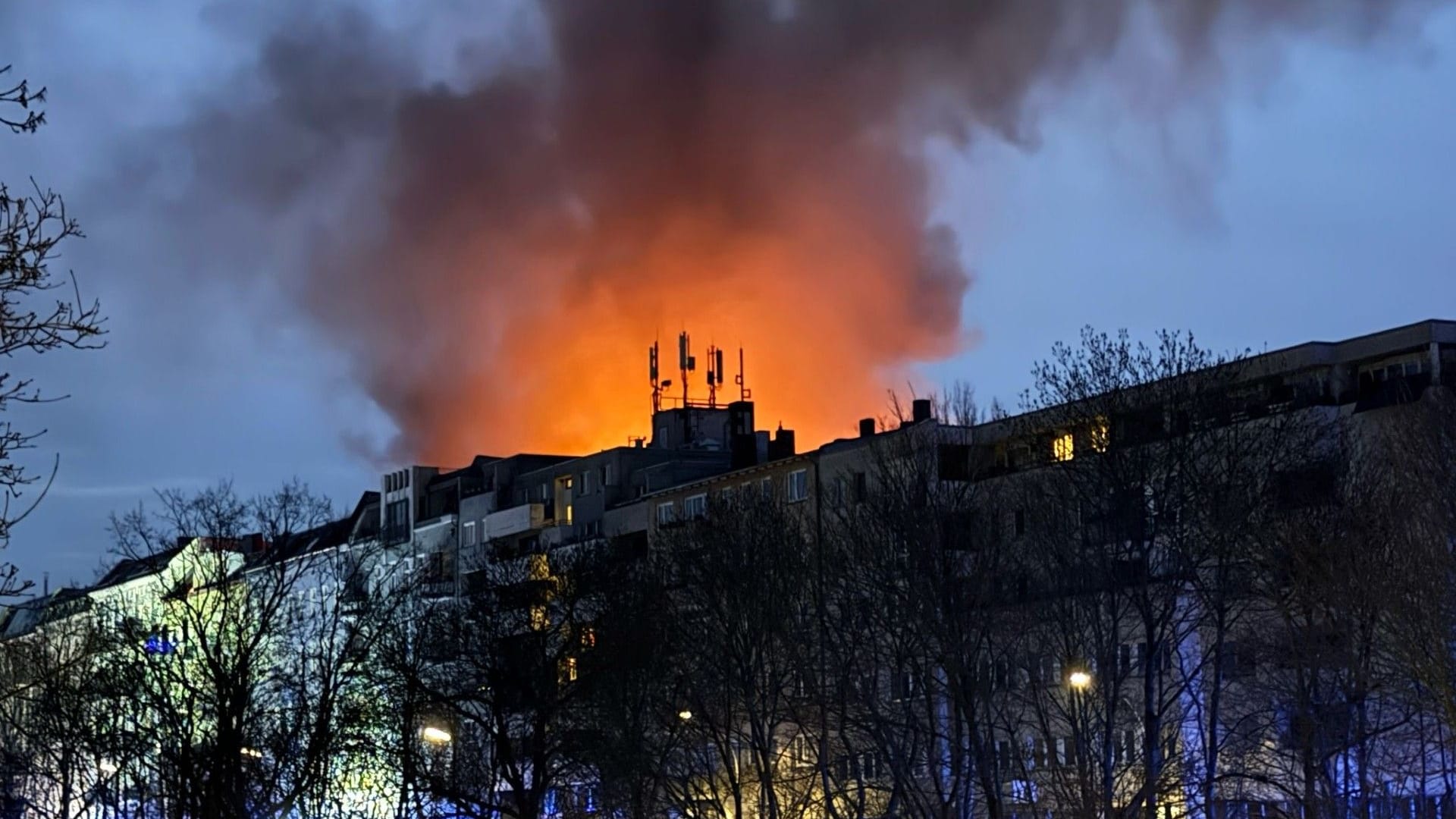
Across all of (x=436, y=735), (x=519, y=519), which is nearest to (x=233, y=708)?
(x=436, y=735)

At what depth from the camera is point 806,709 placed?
84.1 metres

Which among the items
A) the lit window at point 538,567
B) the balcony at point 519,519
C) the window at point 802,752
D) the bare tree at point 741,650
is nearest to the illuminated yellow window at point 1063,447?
the bare tree at point 741,650

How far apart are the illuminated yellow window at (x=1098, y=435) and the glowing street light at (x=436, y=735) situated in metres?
29.1

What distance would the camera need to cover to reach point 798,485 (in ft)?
372

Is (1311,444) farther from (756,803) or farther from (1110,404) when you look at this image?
(756,803)

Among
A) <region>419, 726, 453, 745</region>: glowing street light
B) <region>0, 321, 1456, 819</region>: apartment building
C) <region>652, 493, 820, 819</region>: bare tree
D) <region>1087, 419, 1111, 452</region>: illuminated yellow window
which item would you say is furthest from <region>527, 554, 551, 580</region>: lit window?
<region>1087, 419, 1111, 452</region>: illuminated yellow window

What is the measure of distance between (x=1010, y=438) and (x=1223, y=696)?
45.2ft

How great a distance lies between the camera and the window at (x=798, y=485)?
370 ft

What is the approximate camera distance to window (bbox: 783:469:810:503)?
113m

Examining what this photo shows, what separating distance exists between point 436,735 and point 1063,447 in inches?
1089

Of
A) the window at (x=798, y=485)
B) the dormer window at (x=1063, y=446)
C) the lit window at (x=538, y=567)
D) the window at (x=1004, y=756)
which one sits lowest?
the window at (x=1004, y=756)

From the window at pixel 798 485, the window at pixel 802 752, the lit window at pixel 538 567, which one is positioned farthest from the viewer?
the window at pixel 798 485

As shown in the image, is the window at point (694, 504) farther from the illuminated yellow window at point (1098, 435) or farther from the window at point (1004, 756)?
the illuminated yellow window at point (1098, 435)

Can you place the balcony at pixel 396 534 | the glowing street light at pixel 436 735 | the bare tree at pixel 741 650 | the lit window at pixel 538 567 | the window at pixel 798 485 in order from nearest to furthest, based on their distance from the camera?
the bare tree at pixel 741 650 < the glowing street light at pixel 436 735 < the lit window at pixel 538 567 < the window at pixel 798 485 < the balcony at pixel 396 534
